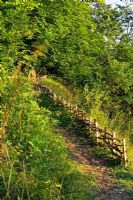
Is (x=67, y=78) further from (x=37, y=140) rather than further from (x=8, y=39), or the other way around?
(x=37, y=140)

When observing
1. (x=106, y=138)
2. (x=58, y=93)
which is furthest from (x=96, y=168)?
(x=58, y=93)

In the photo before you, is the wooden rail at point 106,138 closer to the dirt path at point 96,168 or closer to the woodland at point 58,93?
the woodland at point 58,93

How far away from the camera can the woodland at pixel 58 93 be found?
715cm

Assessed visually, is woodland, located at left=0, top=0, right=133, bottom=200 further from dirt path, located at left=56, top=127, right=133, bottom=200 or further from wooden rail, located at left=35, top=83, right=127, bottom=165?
wooden rail, located at left=35, top=83, right=127, bottom=165

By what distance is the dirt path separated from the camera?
10625 millimetres

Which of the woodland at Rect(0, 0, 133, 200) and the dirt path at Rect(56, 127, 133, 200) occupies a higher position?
the woodland at Rect(0, 0, 133, 200)

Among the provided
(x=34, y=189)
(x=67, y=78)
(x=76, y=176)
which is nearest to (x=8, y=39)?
(x=76, y=176)

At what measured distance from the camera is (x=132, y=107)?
1096 inches

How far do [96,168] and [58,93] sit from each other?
1862 centimetres

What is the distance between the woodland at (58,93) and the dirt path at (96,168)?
0.21 ft

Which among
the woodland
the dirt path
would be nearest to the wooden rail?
the woodland

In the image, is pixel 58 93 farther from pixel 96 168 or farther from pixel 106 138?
pixel 96 168

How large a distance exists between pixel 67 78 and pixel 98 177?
14.5 m

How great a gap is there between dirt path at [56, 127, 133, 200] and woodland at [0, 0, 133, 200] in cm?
6
